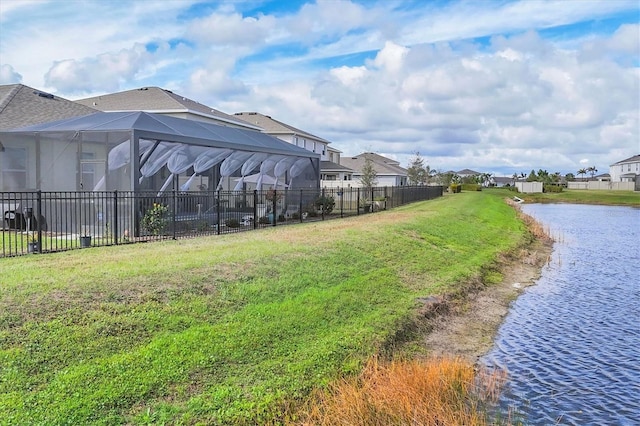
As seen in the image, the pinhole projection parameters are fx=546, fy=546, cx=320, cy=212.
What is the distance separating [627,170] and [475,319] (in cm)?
10311

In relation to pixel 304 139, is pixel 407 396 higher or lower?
lower

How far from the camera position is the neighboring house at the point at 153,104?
32.9m

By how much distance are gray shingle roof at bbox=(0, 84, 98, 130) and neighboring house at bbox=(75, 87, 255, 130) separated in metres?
6.18

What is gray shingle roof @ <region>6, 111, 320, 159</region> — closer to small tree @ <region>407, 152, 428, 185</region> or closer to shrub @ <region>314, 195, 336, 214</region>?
shrub @ <region>314, 195, 336, 214</region>

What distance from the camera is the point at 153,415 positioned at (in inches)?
204

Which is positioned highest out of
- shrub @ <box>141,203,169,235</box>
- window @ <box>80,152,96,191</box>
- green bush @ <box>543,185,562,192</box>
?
window @ <box>80,152,96,191</box>

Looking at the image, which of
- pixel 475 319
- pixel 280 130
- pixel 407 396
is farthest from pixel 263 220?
pixel 280 130

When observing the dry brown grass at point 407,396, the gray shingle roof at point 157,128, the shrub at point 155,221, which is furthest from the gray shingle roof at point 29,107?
the dry brown grass at point 407,396

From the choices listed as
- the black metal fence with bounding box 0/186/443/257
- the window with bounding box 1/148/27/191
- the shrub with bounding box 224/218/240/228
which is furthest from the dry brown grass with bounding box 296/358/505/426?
the window with bounding box 1/148/27/191

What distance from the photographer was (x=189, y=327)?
714 centimetres

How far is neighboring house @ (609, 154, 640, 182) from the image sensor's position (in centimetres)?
9406

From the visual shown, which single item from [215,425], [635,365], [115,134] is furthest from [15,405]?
[115,134]

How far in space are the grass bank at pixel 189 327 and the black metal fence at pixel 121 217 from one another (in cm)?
227

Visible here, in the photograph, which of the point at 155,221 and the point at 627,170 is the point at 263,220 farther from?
the point at 627,170
